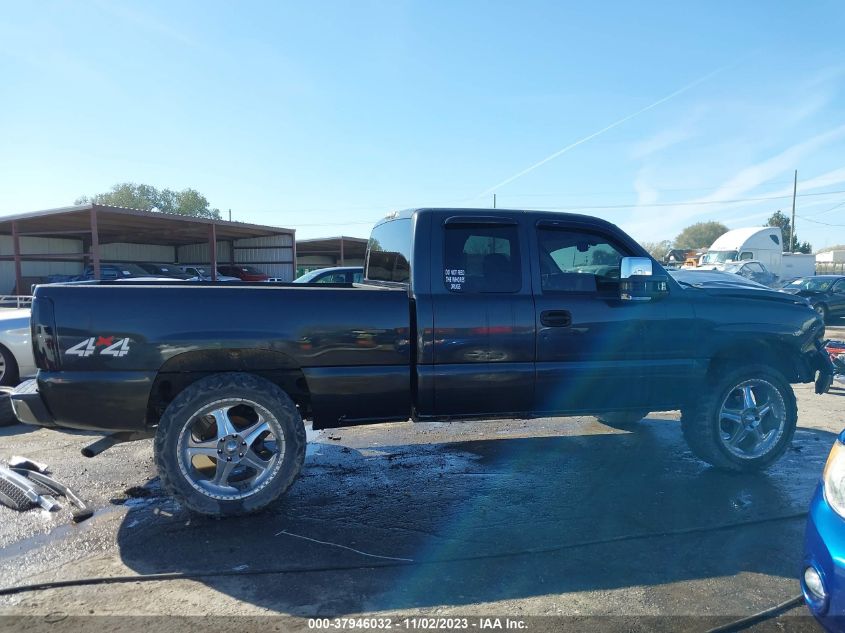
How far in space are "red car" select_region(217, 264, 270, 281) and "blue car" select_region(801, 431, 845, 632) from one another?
28929mm

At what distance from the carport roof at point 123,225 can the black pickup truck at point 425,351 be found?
54.9 ft

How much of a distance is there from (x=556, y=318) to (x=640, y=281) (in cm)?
70

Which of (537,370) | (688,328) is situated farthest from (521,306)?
(688,328)

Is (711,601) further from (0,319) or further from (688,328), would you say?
(0,319)

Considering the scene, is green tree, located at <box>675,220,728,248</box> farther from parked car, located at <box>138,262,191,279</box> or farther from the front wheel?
the front wheel

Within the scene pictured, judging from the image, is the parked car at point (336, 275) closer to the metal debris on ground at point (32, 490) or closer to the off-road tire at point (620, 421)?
the off-road tire at point (620, 421)

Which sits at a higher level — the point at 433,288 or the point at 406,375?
the point at 433,288

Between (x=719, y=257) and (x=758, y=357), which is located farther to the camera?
(x=719, y=257)

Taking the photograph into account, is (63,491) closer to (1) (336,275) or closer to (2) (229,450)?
(2) (229,450)

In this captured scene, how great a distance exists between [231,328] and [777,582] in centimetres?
341

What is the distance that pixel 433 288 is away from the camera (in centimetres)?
388

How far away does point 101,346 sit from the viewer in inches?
134

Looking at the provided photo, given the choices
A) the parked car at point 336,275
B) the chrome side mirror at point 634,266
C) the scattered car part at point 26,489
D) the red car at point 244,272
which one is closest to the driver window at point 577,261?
the chrome side mirror at point 634,266

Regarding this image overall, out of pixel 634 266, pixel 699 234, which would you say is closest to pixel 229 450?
pixel 634 266
